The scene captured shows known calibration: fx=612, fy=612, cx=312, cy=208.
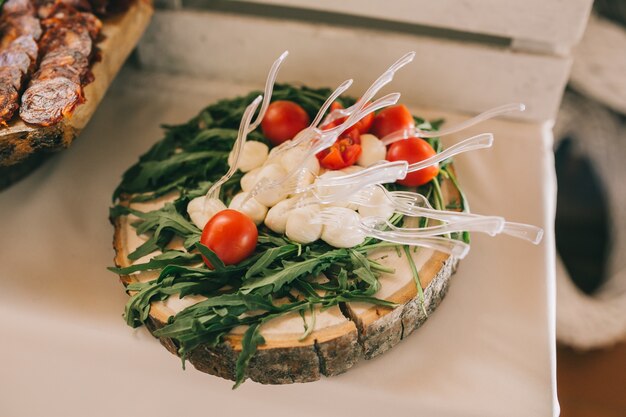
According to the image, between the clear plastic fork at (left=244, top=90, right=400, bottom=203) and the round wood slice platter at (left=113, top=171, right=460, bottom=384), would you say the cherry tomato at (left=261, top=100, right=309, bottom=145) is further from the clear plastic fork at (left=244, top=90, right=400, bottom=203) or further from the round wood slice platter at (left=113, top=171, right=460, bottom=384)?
the round wood slice platter at (left=113, top=171, right=460, bottom=384)

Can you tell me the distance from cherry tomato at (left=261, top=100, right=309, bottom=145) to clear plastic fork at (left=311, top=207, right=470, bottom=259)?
7.6 inches

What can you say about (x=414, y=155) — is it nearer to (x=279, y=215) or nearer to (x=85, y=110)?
(x=279, y=215)

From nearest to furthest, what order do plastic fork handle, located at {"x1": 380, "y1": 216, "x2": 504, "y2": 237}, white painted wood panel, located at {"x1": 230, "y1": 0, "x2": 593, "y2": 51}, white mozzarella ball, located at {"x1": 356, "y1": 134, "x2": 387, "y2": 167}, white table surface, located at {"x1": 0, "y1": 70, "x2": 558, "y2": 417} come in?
plastic fork handle, located at {"x1": 380, "y1": 216, "x2": 504, "y2": 237}, white table surface, located at {"x1": 0, "y1": 70, "x2": 558, "y2": 417}, white mozzarella ball, located at {"x1": 356, "y1": 134, "x2": 387, "y2": 167}, white painted wood panel, located at {"x1": 230, "y1": 0, "x2": 593, "y2": 51}

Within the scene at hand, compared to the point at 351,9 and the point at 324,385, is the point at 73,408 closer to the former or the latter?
the point at 324,385

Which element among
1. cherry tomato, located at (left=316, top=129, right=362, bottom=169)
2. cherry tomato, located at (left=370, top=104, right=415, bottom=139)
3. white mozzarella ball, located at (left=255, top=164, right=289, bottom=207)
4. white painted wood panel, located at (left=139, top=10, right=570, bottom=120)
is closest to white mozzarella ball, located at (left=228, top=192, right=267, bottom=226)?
white mozzarella ball, located at (left=255, top=164, right=289, bottom=207)

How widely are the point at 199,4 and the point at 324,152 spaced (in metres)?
0.50

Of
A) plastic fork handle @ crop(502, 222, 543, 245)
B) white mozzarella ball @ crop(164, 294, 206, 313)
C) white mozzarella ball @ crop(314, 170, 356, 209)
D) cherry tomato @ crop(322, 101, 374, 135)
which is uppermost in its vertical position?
plastic fork handle @ crop(502, 222, 543, 245)

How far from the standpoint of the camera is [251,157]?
0.89 meters

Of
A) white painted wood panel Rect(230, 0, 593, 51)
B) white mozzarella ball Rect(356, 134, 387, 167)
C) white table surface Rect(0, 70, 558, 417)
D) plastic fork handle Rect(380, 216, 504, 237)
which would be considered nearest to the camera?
plastic fork handle Rect(380, 216, 504, 237)

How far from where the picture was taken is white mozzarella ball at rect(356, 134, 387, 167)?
2.88 feet

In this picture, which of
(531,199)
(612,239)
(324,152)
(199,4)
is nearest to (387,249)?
(324,152)

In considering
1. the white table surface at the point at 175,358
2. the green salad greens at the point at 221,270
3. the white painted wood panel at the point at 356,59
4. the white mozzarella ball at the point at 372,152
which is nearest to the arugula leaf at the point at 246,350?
the green salad greens at the point at 221,270

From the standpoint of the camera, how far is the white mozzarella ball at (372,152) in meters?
0.88

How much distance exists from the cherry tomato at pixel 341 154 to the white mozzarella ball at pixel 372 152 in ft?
0.03
